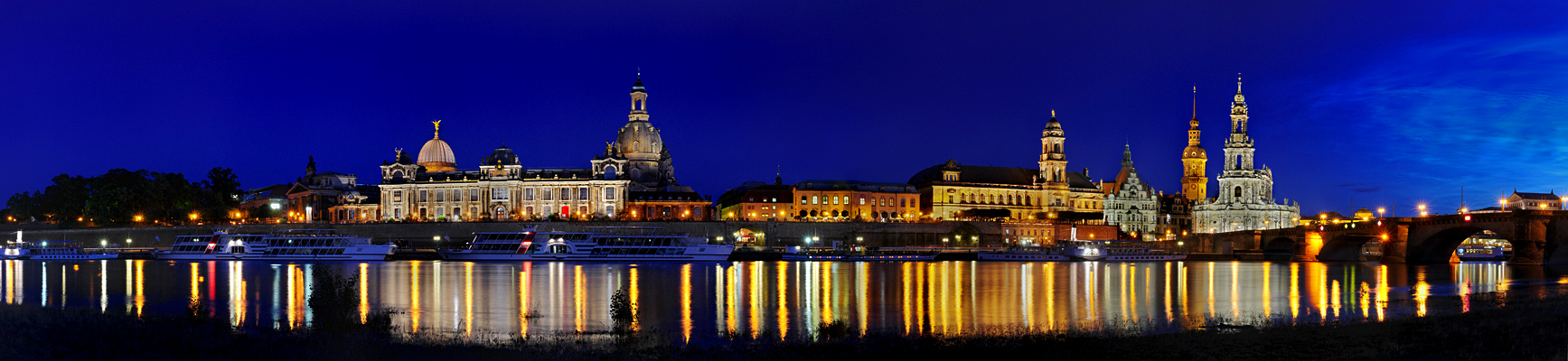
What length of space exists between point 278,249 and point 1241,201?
434 ft

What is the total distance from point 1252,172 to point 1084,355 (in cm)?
16666

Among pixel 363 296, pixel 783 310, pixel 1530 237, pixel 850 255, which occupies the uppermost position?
pixel 1530 237

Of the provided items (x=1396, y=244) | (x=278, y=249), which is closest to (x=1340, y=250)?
(x=1396, y=244)

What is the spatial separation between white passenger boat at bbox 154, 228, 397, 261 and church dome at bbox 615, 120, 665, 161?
177ft

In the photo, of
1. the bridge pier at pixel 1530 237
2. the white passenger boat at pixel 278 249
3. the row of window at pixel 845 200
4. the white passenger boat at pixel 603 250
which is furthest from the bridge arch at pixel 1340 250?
the white passenger boat at pixel 278 249

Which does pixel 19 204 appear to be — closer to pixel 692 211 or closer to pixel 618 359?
pixel 692 211

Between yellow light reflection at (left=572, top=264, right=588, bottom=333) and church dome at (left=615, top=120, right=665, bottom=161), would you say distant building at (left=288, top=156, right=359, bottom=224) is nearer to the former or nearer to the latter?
church dome at (left=615, top=120, right=665, bottom=161)

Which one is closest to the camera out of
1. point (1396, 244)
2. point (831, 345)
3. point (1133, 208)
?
point (831, 345)

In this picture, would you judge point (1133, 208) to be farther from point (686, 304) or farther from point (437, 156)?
point (686, 304)

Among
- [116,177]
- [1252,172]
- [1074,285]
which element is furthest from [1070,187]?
[116,177]

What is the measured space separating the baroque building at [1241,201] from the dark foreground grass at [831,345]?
15085 centimetres

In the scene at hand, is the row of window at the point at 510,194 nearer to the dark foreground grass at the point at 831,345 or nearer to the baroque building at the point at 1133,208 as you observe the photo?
the baroque building at the point at 1133,208

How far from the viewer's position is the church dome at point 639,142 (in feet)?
520

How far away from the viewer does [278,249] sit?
105000mm
